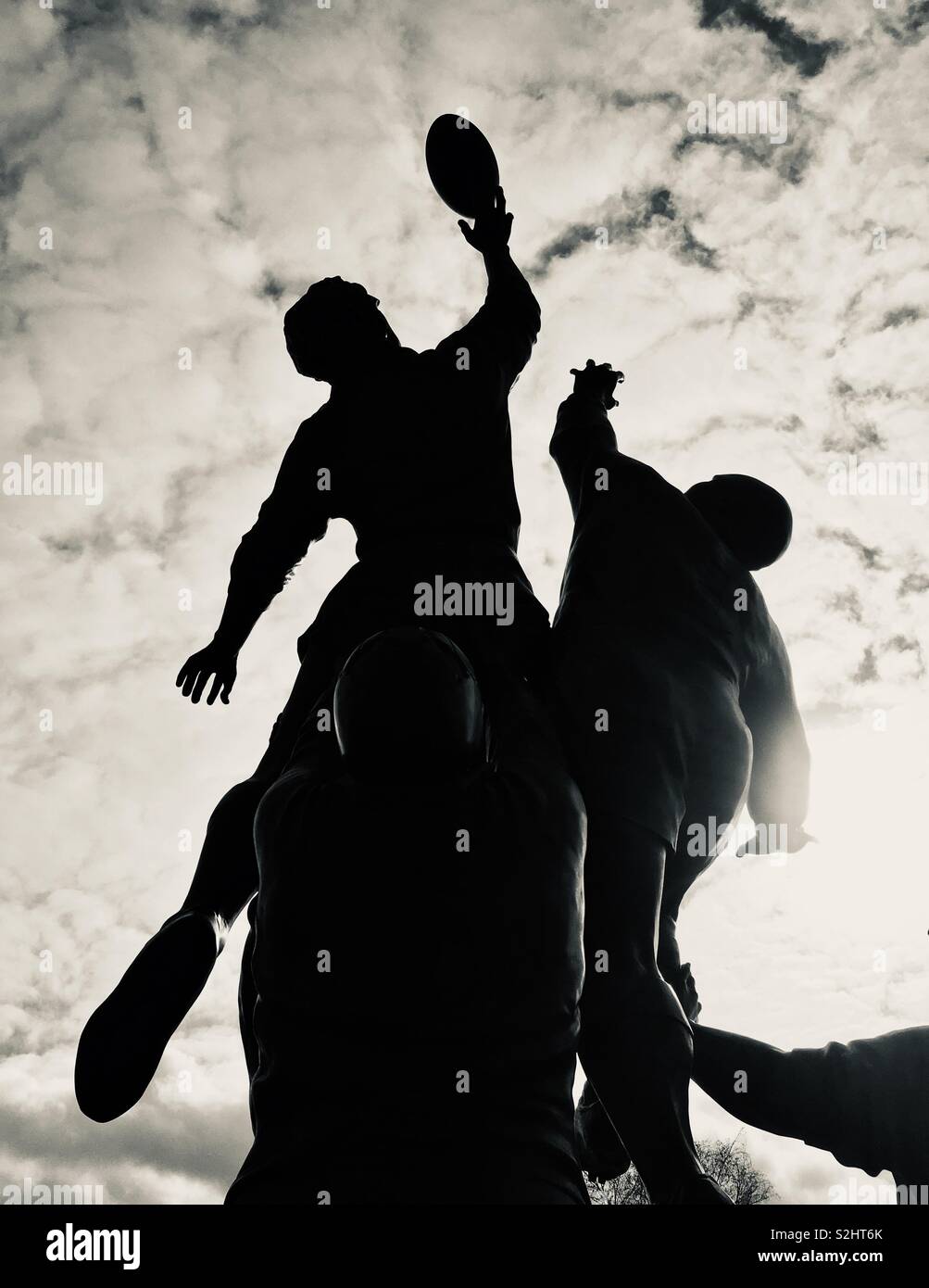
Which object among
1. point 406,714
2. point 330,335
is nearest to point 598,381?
point 330,335

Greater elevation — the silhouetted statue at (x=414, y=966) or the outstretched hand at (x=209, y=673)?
the outstretched hand at (x=209, y=673)

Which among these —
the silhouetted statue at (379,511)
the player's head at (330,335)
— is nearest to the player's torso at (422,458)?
the silhouetted statue at (379,511)

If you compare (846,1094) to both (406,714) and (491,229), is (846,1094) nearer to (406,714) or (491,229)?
(406,714)

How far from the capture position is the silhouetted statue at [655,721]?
2.79m

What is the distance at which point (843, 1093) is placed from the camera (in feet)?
10.2

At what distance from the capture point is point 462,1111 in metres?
2.42

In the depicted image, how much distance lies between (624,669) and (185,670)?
1.33 m

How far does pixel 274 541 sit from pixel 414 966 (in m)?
1.69

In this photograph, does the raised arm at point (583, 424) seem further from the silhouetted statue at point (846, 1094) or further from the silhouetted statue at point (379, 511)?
the silhouetted statue at point (846, 1094)

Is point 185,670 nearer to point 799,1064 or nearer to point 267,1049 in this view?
point 267,1049

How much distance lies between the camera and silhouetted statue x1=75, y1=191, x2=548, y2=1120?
10.5 feet

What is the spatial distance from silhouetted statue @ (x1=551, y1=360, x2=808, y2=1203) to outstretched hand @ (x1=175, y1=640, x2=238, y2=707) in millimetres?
1008

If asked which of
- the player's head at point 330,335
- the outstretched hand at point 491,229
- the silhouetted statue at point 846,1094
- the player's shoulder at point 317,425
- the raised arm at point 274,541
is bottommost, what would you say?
the silhouetted statue at point 846,1094
